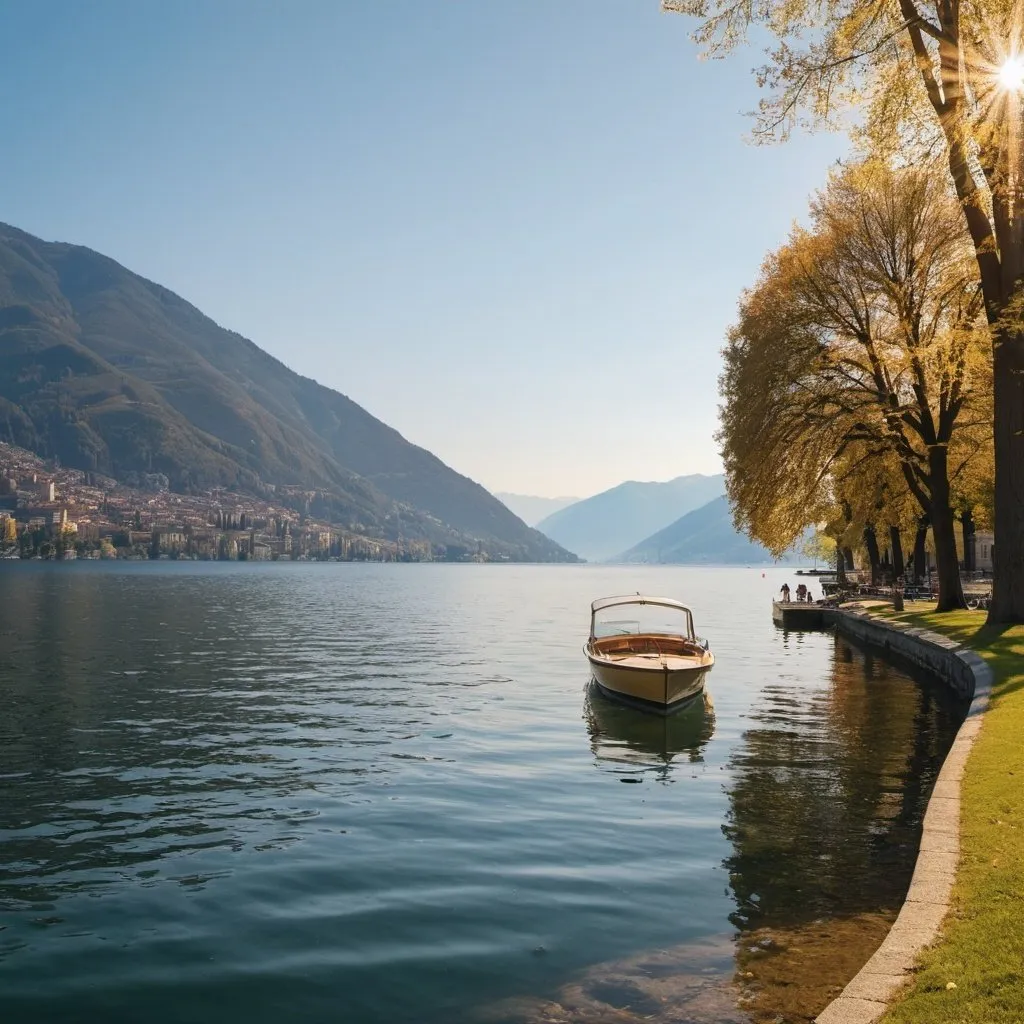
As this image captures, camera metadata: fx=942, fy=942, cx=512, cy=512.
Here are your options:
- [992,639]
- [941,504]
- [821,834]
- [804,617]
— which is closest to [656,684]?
[992,639]

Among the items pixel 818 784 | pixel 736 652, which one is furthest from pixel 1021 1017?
pixel 736 652

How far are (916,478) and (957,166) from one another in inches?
896

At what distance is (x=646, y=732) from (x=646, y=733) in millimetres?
142

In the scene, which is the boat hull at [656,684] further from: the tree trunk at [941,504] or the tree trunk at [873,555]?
the tree trunk at [873,555]

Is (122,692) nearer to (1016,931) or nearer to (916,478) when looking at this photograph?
(1016,931)

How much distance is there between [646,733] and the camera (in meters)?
25.1

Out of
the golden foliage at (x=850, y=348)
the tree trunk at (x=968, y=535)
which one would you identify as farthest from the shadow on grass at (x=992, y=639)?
the tree trunk at (x=968, y=535)

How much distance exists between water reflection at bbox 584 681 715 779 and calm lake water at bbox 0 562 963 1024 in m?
0.16

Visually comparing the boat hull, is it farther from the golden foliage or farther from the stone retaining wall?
the golden foliage

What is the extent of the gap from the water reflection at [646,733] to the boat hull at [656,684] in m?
0.34

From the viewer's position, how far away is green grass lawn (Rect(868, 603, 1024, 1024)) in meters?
6.84

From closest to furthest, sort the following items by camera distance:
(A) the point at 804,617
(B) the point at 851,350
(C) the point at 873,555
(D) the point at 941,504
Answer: (D) the point at 941,504 < (B) the point at 851,350 < (A) the point at 804,617 < (C) the point at 873,555

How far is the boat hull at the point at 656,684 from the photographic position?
27141 mm

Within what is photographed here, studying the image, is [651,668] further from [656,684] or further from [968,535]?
[968,535]
